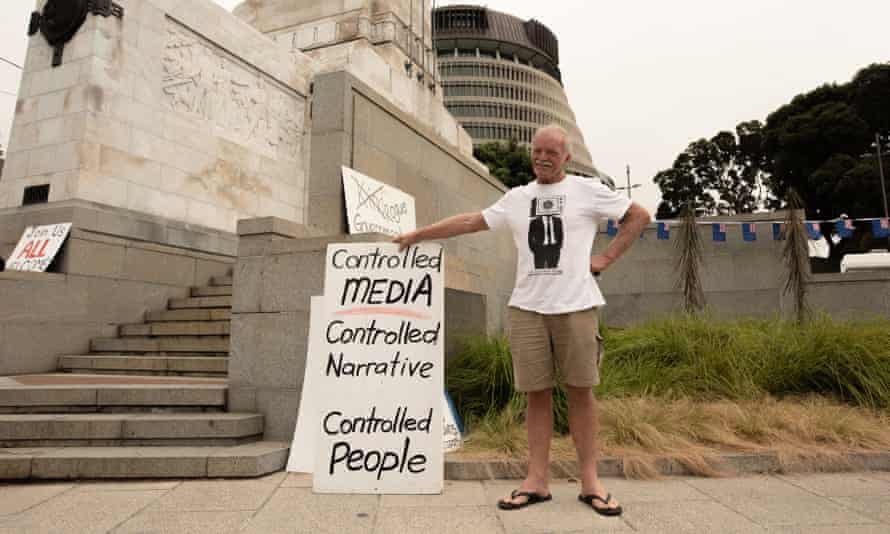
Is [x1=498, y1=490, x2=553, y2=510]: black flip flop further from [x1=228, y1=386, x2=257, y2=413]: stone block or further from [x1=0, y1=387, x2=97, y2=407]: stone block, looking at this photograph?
[x1=0, y1=387, x2=97, y2=407]: stone block

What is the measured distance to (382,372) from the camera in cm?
375

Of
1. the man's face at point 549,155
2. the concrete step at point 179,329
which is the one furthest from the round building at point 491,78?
the man's face at point 549,155

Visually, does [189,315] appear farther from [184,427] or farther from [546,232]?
[546,232]

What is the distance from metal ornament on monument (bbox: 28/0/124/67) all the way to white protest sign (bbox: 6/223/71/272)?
3.24 meters

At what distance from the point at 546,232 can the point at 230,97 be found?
10.6 meters

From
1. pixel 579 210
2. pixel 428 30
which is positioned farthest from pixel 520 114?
pixel 579 210

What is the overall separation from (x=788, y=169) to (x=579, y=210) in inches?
1611

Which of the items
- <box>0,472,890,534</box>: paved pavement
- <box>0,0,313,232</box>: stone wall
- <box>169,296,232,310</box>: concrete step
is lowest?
A: <box>0,472,890,534</box>: paved pavement

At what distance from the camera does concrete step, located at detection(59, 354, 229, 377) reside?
20.4 ft

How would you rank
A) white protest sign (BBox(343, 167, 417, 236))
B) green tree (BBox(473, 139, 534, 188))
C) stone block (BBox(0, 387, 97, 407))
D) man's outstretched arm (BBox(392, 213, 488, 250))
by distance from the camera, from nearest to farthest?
1. man's outstretched arm (BBox(392, 213, 488, 250))
2. stone block (BBox(0, 387, 97, 407))
3. white protest sign (BBox(343, 167, 417, 236))
4. green tree (BBox(473, 139, 534, 188))

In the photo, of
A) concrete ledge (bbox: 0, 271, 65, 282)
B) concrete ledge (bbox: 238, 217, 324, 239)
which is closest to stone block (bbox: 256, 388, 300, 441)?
concrete ledge (bbox: 238, 217, 324, 239)

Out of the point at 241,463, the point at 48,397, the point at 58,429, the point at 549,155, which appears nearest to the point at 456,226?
the point at 549,155

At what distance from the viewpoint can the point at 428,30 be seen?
2152cm

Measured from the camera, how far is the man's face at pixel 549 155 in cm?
325
